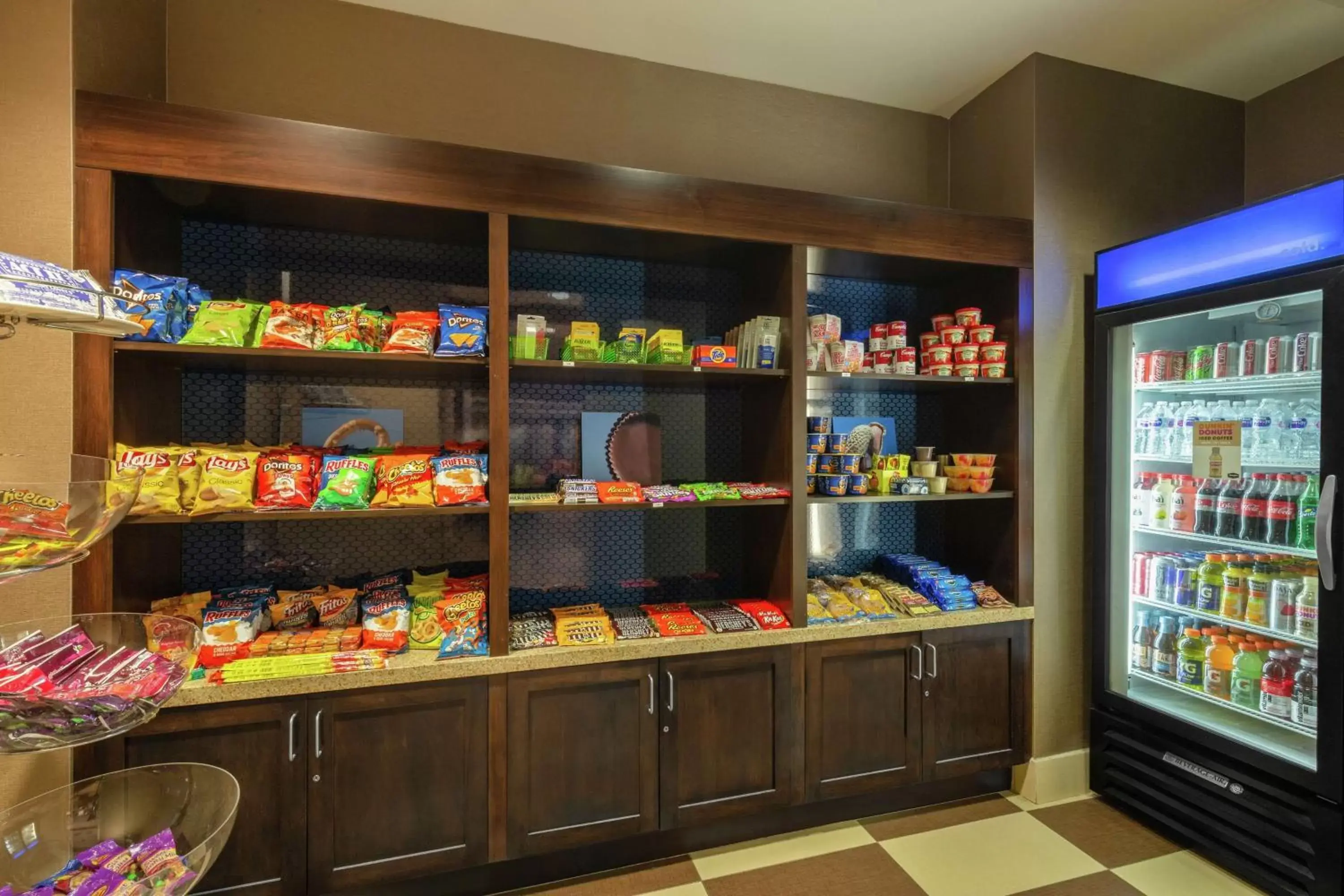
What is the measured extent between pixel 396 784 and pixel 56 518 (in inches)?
55.8

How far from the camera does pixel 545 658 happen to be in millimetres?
2088

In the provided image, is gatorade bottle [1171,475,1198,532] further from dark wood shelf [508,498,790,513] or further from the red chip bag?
the red chip bag

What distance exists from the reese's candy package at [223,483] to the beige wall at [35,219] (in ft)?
1.06

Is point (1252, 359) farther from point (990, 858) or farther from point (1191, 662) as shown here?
point (990, 858)

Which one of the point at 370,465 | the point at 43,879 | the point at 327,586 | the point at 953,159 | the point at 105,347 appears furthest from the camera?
the point at 953,159

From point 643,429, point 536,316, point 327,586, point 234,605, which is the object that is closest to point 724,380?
point 643,429

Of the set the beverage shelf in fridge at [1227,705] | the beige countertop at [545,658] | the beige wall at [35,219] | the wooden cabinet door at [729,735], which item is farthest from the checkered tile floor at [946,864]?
the beige wall at [35,219]

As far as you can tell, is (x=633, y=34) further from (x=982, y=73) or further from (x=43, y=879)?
(x=43, y=879)

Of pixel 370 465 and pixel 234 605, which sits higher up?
pixel 370 465

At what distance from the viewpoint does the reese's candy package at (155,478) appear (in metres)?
1.81

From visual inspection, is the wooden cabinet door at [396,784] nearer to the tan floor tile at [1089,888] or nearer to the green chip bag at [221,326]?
the green chip bag at [221,326]

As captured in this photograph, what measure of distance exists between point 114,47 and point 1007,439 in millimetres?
3495

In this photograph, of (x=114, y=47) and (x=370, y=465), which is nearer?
(x=114, y=47)

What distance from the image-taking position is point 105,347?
1757mm
